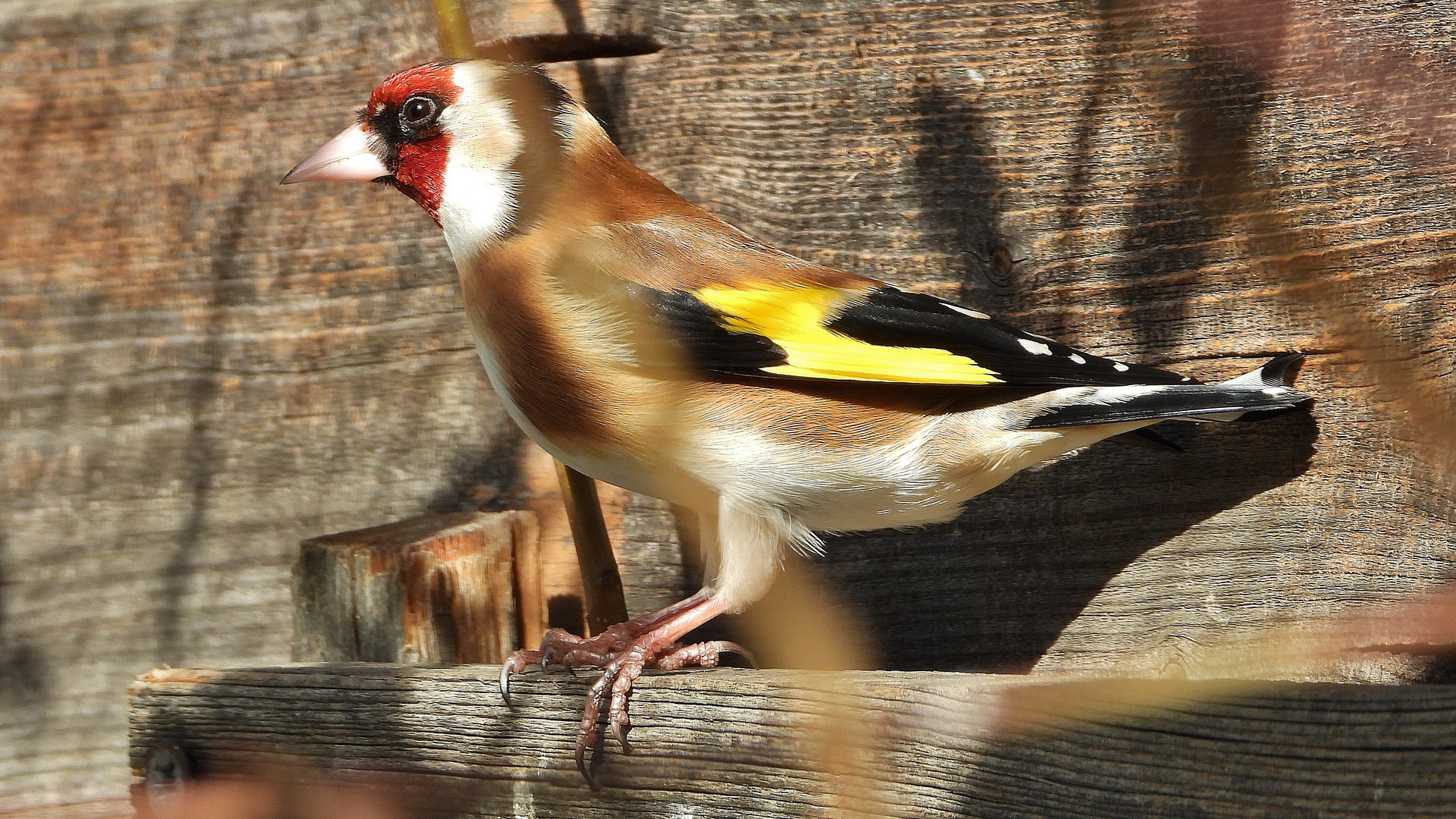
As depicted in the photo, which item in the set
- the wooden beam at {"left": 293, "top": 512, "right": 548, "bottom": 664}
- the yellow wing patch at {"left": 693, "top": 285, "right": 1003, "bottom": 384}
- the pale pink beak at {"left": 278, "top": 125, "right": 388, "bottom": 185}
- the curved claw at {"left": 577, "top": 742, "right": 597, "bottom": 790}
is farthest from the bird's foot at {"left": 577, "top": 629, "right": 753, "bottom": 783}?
the pale pink beak at {"left": 278, "top": 125, "right": 388, "bottom": 185}

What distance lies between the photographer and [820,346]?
6.89 ft

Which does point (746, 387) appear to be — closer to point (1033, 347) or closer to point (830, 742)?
point (1033, 347)

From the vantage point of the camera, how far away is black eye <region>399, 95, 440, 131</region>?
7.73 feet

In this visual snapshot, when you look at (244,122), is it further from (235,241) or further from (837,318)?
(837,318)

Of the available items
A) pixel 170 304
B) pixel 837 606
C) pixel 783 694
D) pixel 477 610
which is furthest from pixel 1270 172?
pixel 170 304

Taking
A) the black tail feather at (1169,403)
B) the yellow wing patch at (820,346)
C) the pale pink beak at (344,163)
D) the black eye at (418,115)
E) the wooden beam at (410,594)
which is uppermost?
the black eye at (418,115)

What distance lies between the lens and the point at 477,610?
7.93 feet

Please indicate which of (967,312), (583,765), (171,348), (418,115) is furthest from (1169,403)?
(171,348)

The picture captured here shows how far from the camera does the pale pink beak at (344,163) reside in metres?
2.34

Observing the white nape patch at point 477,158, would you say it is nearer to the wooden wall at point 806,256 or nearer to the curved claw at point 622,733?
the wooden wall at point 806,256

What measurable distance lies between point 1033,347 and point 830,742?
30.9 inches

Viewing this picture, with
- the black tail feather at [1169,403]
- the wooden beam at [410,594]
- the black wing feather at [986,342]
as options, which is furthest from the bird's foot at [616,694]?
the black tail feather at [1169,403]

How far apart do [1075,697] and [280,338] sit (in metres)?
1.87

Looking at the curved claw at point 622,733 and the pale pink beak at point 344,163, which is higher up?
the pale pink beak at point 344,163
